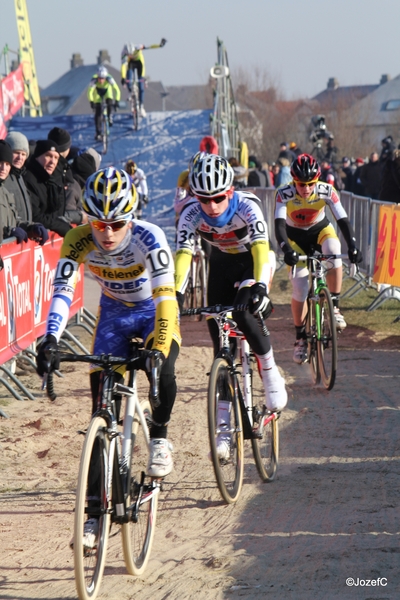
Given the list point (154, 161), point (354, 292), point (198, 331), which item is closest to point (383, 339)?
point (198, 331)

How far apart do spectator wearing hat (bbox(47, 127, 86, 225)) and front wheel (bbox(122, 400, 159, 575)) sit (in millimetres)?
5878

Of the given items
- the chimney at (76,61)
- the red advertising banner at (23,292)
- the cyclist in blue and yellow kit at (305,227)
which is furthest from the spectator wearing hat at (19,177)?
the chimney at (76,61)

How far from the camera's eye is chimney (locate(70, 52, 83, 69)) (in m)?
108

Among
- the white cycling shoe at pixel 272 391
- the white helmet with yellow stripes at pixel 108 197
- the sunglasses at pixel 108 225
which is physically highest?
the white helmet with yellow stripes at pixel 108 197

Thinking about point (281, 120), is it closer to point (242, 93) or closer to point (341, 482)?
point (242, 93)

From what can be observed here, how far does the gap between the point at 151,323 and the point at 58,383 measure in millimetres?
4762

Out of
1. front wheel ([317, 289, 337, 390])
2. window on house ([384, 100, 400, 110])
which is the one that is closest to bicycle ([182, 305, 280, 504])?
front wheel ([317, 289, 337, 390])

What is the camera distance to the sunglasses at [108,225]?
461 cm

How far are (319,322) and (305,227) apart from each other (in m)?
1.25

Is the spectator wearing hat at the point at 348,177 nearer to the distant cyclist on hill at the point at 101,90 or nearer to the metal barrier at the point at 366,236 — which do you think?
the distant cyclist on hill at the point at 101,90

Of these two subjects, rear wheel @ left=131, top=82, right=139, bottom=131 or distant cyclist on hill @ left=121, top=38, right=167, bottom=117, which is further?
rear wheel @ left=131, top=82, right=139, bottom=131

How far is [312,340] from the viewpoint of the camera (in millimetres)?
9094

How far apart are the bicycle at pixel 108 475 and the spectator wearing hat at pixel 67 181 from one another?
6.11 m

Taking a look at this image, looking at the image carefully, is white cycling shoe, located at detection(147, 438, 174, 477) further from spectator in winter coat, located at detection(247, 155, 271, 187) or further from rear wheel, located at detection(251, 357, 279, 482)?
spectator in winter coat, located at detection(247, 155, 271, 187)
